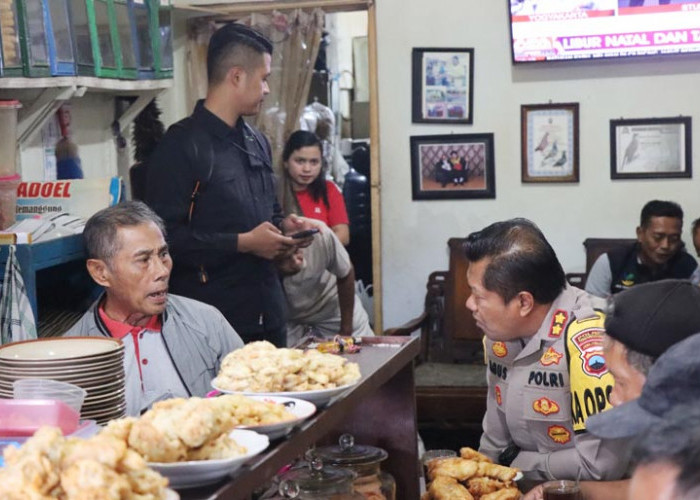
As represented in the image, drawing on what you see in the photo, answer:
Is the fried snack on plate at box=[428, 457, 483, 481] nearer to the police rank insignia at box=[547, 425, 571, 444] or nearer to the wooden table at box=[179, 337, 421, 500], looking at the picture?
the wooden table at box=[179, 337, 421, 500]

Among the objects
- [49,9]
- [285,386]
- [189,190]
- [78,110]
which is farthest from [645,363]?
[78,110]

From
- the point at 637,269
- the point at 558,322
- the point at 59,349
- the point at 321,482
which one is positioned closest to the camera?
the point at 321,482

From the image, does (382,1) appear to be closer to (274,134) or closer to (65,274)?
(274,134)

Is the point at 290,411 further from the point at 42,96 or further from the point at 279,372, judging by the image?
the point at 42,96

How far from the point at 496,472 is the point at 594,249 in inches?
133

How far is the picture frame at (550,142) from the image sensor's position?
18.2 ft

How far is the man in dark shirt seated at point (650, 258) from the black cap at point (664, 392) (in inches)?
159

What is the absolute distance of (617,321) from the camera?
2064mm

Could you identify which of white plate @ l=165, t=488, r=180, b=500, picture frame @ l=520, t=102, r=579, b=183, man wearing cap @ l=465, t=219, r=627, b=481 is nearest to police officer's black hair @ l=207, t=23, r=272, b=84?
man wearing cap @ l=465, t=219, r=627, b=481

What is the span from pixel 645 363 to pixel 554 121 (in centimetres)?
371

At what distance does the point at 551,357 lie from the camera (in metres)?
2.73

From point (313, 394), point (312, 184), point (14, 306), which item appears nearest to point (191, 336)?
point (14, 306)

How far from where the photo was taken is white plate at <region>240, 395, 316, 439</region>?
5.24 feet

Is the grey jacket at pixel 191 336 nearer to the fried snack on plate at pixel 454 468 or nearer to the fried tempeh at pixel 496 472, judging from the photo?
the fried snack on plate at pixel 454 468
